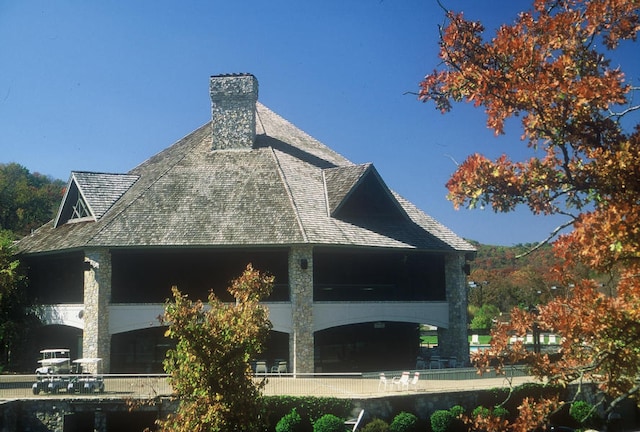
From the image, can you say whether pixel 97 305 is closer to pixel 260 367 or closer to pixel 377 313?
pixel 260 367

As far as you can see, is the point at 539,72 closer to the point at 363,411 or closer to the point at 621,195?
the point at 621,195

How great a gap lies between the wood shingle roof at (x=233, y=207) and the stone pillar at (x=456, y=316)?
50.6 inches

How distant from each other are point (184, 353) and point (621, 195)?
35.9ft

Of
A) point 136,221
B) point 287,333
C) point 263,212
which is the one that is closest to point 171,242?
point 136,221

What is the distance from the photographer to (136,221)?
2997cm

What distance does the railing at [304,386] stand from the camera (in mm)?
23609

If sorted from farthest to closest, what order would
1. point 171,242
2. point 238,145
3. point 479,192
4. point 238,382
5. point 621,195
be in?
point 238,145 < point 171,242 < point 238,382 < point 479,192 < point 621,195

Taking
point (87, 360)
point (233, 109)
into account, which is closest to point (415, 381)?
point (87, 360)

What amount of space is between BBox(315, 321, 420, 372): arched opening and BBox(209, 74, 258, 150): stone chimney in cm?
1250

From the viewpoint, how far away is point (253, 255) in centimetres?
2986

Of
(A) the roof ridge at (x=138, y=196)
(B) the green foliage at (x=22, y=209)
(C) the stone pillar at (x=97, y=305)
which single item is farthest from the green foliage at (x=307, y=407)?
(B) the green foliage at (x=22, y=209)

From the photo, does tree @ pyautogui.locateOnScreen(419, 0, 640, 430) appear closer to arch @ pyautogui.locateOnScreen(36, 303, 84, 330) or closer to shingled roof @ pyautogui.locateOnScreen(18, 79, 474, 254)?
shingled roof @ pyautogui.locateOnScreen(18, 79, 474, 254)

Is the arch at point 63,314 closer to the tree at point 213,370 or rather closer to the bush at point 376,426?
the bush at point 376,426

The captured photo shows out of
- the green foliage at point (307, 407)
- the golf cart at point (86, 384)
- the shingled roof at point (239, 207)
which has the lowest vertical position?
the green foliage at point (307, 407)
